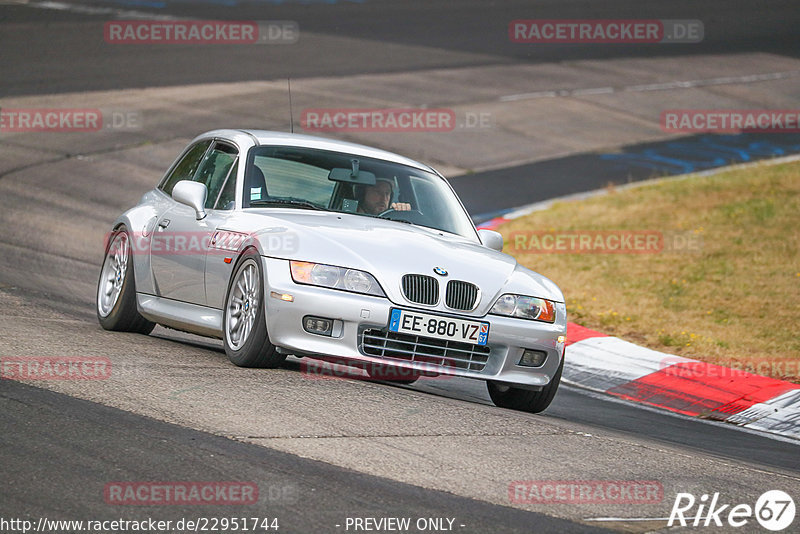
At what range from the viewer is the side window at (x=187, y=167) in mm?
9164

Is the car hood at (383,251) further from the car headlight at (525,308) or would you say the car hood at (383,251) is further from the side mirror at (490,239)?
the side mirror at (490,239)

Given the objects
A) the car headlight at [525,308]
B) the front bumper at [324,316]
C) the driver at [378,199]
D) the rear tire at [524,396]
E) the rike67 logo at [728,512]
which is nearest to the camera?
the rike67 logo at [728,512]

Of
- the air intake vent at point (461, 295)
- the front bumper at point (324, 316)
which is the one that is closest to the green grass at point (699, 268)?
the air intake vent at point (461, 295)

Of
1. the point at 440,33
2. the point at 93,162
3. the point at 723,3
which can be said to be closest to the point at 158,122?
the point at 93,162

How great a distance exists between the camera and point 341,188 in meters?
8.33

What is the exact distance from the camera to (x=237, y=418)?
5.91 metres

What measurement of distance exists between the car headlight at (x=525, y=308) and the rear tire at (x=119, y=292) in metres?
Answer: 2.94

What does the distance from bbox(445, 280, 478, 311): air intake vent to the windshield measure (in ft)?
3.98

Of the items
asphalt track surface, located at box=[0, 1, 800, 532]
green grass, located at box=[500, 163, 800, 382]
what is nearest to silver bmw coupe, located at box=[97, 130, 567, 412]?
asphalt track surface, located at box=[0, 1, 800, 532]

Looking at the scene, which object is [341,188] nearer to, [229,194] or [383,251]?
[229,194]

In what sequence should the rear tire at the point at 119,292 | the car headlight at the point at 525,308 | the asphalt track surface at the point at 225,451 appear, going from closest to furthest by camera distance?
the asphalt track surface at the point at 225,451 < the car headlight at the point at 525,308 < the rear tire at the point at 119,292

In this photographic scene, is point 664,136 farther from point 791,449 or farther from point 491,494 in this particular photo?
point 491,494

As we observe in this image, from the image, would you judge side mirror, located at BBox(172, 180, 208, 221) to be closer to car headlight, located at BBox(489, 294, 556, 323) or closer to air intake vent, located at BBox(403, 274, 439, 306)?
air intake vent, located at BBox(403, 274, 439, 306)

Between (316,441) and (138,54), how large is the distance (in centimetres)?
2264
